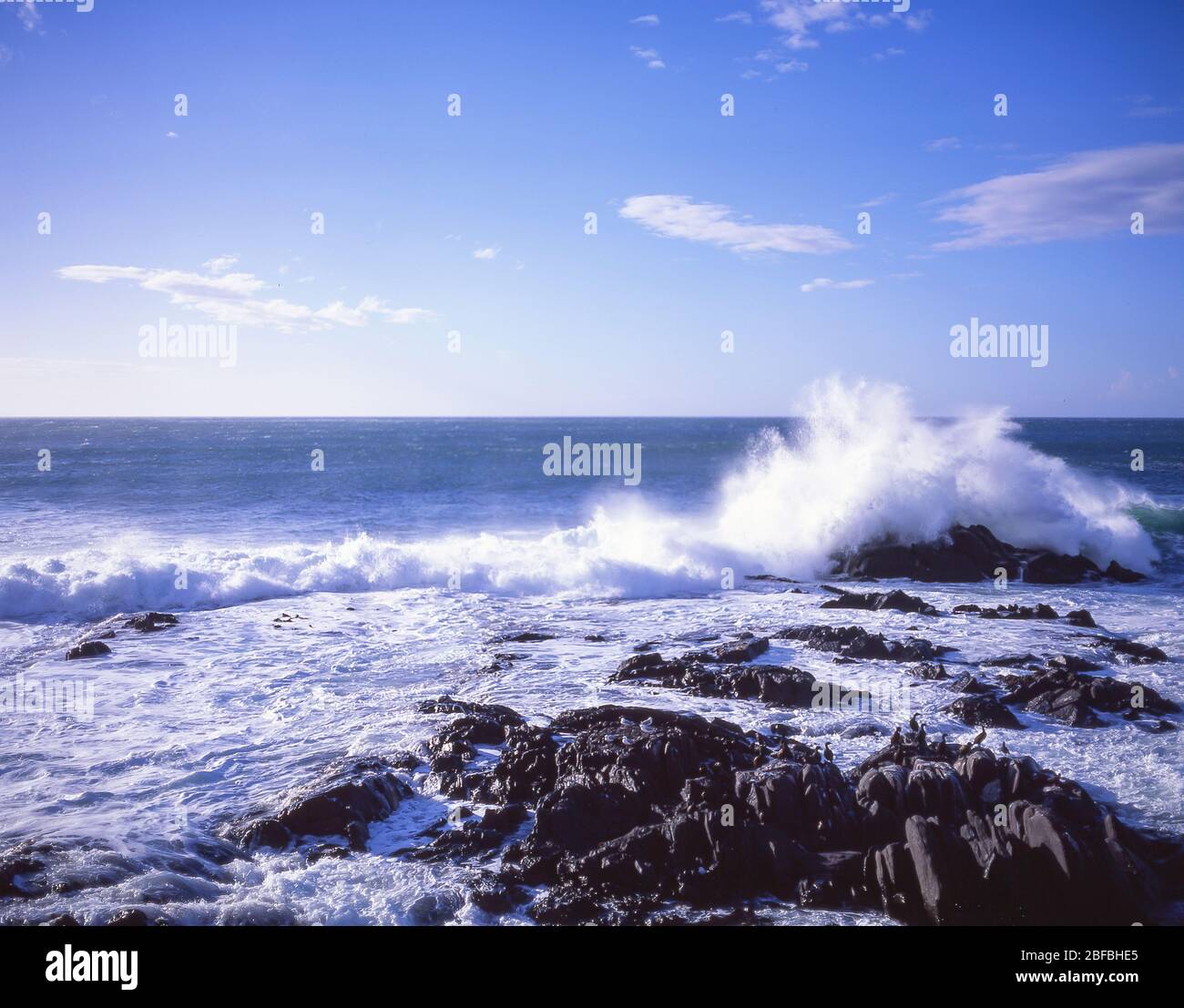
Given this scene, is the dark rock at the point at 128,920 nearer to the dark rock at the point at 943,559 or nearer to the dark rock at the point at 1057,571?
the dark rock at the point at 943,559

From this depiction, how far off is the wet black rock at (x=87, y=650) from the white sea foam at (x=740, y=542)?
5.02 metres

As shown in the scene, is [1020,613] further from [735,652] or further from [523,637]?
[523,637]

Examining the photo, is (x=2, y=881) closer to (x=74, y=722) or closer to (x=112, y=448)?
(x=74, y=722)

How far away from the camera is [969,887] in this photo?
7852 millimetres

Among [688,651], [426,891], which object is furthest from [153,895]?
[688,651]

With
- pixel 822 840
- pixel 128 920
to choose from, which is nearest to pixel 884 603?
pixel 822 840

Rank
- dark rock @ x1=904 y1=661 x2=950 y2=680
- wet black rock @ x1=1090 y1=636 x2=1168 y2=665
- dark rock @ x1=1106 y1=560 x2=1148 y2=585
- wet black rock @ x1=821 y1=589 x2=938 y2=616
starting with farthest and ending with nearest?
1. dark rock @ x1=1106 y1=560 x2=1148 y2=585
2. wet black rock @ x1=821 y1=589 x2=938 y2=616
3. wet black rock @ x1=1090 y1=636 x2=1168 y2=665
4. dark rock @ x1=904 y1=661 x2=950 y2=680

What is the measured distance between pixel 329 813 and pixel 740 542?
21.0 meters

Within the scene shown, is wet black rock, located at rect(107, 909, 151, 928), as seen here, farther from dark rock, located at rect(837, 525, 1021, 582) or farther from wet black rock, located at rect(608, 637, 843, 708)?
dark rock, located at rect(837, 525, 1021, 582)

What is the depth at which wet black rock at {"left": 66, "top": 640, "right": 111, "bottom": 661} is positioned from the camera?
1647cm

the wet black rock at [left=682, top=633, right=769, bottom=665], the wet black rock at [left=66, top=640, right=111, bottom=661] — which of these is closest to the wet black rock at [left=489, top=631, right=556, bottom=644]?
the wet black rock at [left=682, top=633, right=769, bottom=665]

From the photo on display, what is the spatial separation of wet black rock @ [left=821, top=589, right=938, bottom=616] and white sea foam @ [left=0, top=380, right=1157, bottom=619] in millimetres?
4330

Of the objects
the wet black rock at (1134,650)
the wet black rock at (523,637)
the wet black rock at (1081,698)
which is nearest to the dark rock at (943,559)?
the wet black rock at (1134,650)

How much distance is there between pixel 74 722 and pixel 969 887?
12.8 metres
